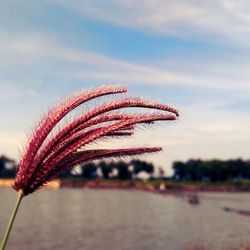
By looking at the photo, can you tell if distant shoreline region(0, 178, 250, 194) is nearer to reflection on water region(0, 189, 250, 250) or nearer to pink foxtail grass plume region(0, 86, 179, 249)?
reflection on water region(0, 189, 250, 250)

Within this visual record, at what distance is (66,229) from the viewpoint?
5556 cm

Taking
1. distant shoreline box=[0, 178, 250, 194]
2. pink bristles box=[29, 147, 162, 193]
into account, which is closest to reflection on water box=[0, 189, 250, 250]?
pink bristles box=[29, 147, 162, 193]

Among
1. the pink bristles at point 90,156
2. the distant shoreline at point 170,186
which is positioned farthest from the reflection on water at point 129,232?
the distant shoreline at point 170,186

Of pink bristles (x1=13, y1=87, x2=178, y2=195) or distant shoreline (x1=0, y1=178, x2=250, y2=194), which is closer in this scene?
pink bristles (x1=13, y1=87, x2=178, y2=195)

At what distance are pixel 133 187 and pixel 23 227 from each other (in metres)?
134

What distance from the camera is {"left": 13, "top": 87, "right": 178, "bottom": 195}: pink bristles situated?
2.44 meters

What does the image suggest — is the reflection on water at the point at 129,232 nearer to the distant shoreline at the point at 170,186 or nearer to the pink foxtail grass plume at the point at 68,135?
the pink foxtail grass plume at the point at 68,135

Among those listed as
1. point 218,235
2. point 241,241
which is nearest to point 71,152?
point 241,241

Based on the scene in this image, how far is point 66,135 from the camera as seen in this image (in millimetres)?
2479

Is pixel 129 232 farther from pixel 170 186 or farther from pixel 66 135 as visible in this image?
pixel 170 186

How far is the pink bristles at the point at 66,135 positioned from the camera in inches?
96.0

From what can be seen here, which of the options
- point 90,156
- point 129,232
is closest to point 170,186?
point 129,232

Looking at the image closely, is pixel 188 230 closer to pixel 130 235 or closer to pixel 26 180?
pixel 130 235

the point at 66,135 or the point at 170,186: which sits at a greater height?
the point at 170,186
